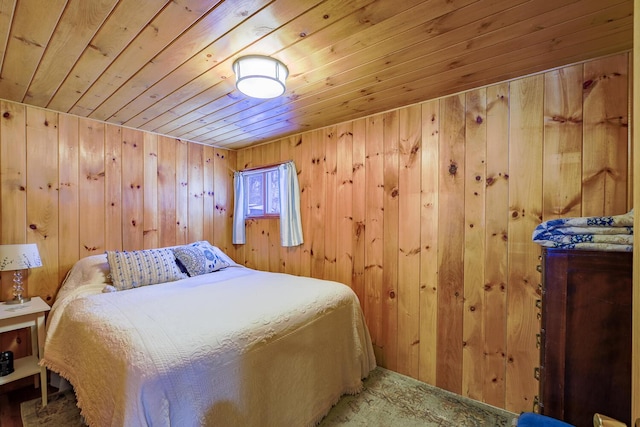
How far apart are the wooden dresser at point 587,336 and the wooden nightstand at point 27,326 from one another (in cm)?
289

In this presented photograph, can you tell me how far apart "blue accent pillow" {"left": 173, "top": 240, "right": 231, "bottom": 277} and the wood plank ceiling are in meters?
1.33

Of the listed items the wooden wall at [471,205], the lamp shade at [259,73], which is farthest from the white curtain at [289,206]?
the lamp shade at [259,73]

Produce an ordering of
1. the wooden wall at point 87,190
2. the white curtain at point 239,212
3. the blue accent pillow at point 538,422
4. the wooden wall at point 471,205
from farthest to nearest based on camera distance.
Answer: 1. the white curtain at point 239,212
2. the wooden wall at point 87,190
3. the wooden wall at point 471,205
4. the blue accent pillow at point 538,422

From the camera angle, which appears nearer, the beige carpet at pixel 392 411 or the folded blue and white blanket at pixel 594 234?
the folded blue and white blanket at pixel 594 234

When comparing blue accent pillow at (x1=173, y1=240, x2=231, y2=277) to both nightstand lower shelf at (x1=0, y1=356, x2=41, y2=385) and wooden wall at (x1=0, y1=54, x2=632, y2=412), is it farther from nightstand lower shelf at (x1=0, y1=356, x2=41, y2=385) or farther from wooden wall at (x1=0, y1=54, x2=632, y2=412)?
nightstand lower shelf at (x1=0, y1=356, x2=41, y2=385)

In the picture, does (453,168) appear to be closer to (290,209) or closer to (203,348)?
(290,209)

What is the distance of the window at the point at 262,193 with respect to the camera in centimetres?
325

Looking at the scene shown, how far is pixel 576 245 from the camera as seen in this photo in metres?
1.07

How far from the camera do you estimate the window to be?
10.7ft

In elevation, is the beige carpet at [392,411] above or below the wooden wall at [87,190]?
below

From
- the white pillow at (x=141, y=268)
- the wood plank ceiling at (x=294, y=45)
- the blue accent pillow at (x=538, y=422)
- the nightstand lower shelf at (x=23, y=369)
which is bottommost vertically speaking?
the nightstand lower shelf at (x=23, y=369)

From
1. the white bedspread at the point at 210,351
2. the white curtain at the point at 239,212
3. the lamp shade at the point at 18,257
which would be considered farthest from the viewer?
the white curtain at the point at 239,212

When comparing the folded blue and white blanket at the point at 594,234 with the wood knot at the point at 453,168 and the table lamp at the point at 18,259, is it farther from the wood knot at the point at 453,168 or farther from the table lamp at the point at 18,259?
the table lamp at the point at 18,259

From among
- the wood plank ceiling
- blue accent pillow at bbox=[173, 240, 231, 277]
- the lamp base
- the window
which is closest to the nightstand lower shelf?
the lamp base
